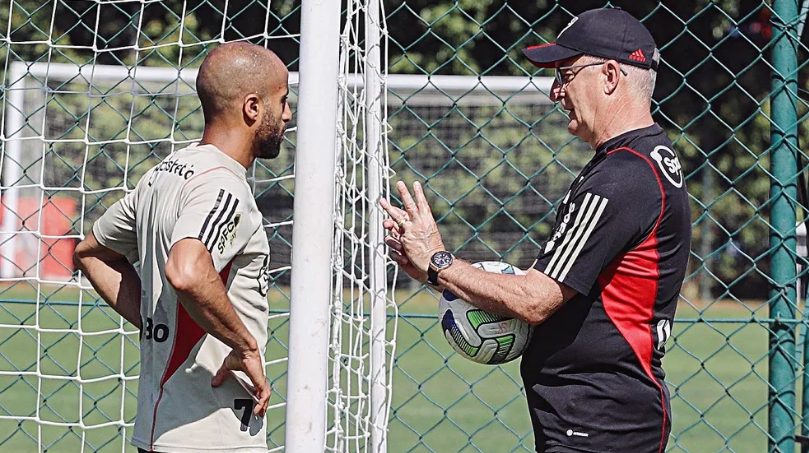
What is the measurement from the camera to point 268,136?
127 inches

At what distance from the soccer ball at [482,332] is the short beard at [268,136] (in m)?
0.68

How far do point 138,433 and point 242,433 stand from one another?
0.33 metres

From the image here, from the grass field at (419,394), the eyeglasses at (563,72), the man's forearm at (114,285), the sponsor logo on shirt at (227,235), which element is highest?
the eyeglasses at (563,72)

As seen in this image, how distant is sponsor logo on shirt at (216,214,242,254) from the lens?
298 centimetres

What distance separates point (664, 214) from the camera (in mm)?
3021

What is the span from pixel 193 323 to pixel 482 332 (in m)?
0.85

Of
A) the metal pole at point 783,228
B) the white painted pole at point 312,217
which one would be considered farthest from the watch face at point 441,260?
the metal pole at point 783,228

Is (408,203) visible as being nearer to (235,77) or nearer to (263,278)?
(263,278)

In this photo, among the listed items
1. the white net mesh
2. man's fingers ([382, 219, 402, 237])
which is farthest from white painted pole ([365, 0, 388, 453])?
man's fingers ([382, 219, 402, 237])

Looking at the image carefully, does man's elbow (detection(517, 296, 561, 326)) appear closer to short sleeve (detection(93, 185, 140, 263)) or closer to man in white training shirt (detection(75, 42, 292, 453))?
man in white training shirt (detection(75, 42, 292, 453))

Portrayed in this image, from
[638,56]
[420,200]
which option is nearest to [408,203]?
[420,200]

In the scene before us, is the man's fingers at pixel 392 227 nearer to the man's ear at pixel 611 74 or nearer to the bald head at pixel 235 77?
the bald head at pixel 235 77

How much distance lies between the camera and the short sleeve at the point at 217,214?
294 centimetres

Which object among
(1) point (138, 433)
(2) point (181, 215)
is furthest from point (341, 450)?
(2) point (181, 215)
